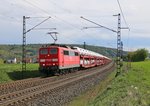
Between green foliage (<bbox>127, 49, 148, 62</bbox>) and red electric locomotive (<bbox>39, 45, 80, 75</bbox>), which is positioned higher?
green foliage (<bbox>127, 49, 148, 62</bbox>)

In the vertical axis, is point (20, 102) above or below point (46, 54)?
below

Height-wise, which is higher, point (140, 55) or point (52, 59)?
point (140, 55)

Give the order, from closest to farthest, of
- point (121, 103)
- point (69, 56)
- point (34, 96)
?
point (121, 103)
point (34, 96)
point (69, 56)

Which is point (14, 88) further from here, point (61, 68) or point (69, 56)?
point (69, 56)

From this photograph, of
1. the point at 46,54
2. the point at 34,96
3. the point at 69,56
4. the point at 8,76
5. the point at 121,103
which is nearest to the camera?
the point at 121,103

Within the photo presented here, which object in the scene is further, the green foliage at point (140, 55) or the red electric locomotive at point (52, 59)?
the green foliage at point (140, 55)

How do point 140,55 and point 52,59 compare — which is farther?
point 140,55

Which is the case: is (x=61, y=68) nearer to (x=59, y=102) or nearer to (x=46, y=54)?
(x=46, y=54)

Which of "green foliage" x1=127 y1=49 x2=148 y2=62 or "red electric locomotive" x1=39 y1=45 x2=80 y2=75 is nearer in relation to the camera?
"red electric locomotive" x1=39 y1=45 x2=80 y2=75

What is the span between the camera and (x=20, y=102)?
19.9 metres

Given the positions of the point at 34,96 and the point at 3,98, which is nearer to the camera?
the point at 3,98

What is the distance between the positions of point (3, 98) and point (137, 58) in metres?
153

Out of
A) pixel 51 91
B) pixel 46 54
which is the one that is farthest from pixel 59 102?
pixel 46 54

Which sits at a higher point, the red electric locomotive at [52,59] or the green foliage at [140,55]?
the green foliage at [140,55]
